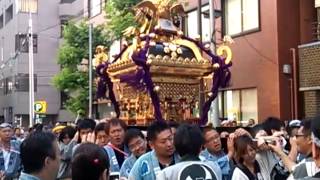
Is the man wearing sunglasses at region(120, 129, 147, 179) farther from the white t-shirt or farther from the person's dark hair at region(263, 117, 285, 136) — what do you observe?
the white t-shirt

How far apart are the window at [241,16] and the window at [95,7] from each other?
1325 centimetres

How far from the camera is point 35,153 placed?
324 cm

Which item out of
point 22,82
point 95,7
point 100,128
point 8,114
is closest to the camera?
point 100,128

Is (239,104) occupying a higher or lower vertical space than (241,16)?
lower

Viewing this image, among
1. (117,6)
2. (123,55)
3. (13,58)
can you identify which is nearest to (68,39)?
(117,6)

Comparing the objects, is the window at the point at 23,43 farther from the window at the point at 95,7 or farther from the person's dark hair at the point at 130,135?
the person's dark hair at the point at 130,135

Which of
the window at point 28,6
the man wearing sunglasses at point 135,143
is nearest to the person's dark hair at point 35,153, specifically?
the man wearing sunglasses at point 135,143

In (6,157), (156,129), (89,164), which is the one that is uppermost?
(156,129)

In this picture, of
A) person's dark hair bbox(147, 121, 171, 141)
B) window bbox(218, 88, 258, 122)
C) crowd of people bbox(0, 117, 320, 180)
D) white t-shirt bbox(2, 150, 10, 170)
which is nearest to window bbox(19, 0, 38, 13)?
window bbox(218, 88, 258, 122)

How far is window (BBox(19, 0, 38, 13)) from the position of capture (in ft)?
129

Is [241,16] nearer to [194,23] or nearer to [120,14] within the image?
[194,23]

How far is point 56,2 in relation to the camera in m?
40.1

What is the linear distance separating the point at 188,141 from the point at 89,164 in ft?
4.31

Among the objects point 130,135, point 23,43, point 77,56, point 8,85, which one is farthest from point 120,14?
point 8,85
